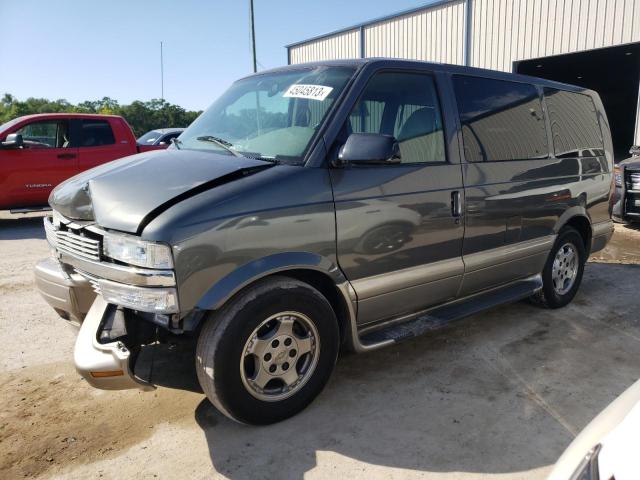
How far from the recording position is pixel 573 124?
4762 millimetres

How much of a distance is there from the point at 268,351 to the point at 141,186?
111 cm

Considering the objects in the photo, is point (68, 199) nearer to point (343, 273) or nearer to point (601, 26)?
point (343, 273)

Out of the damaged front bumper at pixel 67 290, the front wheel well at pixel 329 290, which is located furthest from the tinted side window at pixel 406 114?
the damaged front bumper at pixel 67 290

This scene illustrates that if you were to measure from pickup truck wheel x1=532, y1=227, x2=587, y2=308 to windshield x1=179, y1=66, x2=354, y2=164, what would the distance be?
2.67 meters

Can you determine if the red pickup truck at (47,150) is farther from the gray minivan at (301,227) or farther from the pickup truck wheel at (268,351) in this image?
the pickup truck wheel at (268,351)

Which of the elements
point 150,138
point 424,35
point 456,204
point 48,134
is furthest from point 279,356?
point 424,35

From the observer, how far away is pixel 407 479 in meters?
2.47

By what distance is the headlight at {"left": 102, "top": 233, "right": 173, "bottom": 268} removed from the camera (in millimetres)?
2416

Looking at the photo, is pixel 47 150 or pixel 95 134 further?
pixel 95 134

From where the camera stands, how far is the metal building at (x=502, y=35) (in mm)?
11844

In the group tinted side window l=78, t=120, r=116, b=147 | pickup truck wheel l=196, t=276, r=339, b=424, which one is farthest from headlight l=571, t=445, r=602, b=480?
tinted side window l=78, t=120, r=116, b=147

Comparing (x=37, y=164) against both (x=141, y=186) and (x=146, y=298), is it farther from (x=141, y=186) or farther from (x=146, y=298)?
(x=146, y=298)

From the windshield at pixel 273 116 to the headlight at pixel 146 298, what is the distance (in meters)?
1.01

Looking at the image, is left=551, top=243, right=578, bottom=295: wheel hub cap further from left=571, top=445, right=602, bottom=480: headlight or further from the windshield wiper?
left=571, top=445, right=602, bottom=480: headlight
